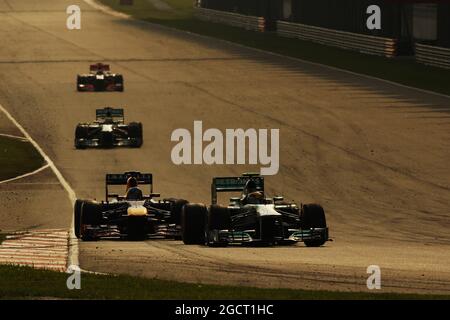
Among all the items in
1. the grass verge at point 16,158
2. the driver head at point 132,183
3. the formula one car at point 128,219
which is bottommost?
the grass verge at point 16,158

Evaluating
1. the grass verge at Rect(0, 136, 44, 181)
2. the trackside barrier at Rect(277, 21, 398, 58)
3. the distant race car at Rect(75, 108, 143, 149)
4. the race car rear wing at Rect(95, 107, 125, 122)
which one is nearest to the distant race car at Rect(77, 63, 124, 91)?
the grass verge at Rect(0, 136, 44, 181)

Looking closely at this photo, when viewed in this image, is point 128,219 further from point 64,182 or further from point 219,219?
point 64,182

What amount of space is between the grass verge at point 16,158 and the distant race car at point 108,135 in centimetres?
167

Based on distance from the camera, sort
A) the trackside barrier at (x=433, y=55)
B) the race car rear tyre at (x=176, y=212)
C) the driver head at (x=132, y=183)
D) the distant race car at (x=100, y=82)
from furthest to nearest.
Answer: the trackside barrier at (x=433, y=55)
the distant race car at (x=100, y=82)
the driver head at (x=132, y=183)
the race car rear tyre at (x=176, y=212)

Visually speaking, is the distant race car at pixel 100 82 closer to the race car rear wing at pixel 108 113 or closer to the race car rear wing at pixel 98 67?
the race car rear wing at pixel 98 67

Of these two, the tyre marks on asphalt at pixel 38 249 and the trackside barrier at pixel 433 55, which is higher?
the trackside barrier at pixel 433 55

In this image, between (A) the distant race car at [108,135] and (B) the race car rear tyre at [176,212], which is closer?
(B) the race car rear tyre at [176,212]

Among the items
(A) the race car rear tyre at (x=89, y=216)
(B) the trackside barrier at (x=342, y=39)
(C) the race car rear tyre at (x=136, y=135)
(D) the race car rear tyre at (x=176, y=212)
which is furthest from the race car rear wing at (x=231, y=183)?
(B) the trackside barrier at (x=342, y=39)

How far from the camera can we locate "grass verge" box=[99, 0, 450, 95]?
217ft

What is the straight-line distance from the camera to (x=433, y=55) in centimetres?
7088

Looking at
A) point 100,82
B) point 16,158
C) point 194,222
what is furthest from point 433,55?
point 194,222

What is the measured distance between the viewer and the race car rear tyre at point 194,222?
27.3 m

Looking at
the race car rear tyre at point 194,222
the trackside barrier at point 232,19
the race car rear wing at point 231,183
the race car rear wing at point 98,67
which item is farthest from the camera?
the trackside barrier at point 232,19

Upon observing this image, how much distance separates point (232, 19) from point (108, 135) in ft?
210
